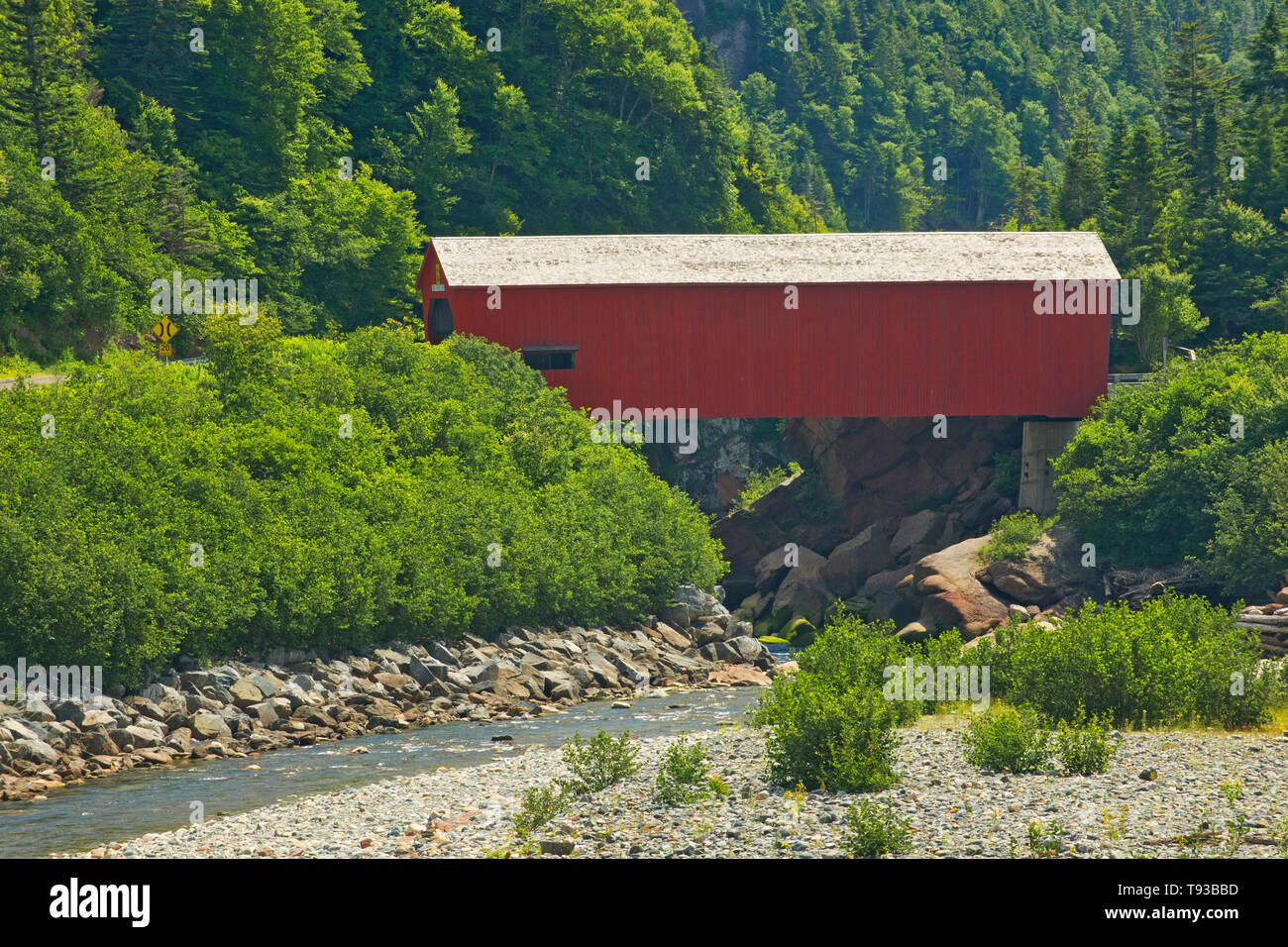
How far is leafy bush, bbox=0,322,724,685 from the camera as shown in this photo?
85.6 feet

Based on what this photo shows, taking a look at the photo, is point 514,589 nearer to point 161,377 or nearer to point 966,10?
point 161,377

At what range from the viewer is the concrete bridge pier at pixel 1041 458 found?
138 ft

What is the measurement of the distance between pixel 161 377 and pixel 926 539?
2190 cm

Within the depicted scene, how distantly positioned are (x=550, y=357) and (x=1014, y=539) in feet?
43.4

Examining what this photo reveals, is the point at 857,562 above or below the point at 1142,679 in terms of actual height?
below

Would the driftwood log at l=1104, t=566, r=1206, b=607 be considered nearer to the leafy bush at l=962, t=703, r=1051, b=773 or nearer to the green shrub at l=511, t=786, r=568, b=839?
the leafy bush at l=962, t=703, r=1051, b=773

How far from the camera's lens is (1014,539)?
1535 inches

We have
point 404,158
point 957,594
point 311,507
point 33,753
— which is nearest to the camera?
point 33,753

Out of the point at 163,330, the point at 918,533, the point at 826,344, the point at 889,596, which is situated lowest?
the point at 889,596

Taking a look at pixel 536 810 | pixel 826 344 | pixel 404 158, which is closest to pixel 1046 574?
pixel 826 344

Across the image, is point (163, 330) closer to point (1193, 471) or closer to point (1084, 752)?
point (1193, 471)

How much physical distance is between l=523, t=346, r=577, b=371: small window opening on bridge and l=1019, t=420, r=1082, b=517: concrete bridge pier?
12538 millimetres

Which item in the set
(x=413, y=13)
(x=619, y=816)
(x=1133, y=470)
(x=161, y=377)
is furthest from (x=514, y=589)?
(x=413, y=13)

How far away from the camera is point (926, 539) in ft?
147
